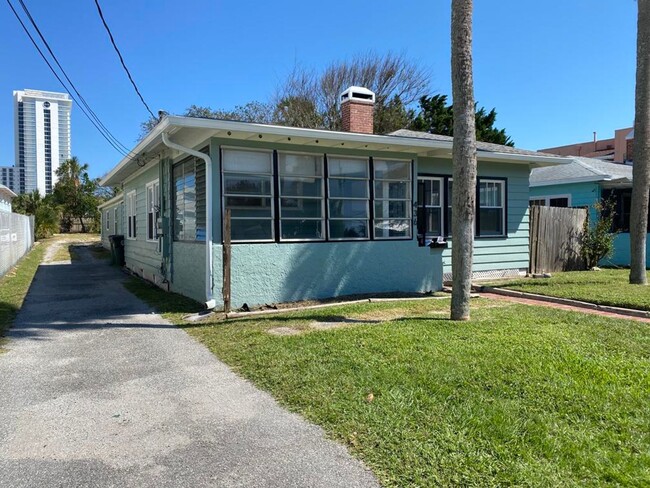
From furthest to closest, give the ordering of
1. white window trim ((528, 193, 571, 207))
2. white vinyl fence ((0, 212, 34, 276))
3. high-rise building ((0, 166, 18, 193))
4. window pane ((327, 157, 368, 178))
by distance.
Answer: high-rise building ((0, 166, 18, 193)), white window trim ((528, 193, 571, 207)), white vinyl fence ((0, 212, 34, 276)), window pane ((327, 157, 368, 178))

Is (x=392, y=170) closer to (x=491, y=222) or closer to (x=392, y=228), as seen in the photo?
(x=392, y=228)

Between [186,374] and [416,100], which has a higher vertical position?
[416,100]

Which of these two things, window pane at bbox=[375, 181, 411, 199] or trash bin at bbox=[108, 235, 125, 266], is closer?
window pane at bbox=[375, 181, 411, 199]

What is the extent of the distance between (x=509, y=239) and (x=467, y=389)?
9.16 m

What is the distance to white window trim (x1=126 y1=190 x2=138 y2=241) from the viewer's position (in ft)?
48.9

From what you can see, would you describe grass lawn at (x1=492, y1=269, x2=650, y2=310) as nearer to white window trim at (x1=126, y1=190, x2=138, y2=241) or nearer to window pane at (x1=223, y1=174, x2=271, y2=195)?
window pane at (x1=223, y1=174, x2=271, y2=195)

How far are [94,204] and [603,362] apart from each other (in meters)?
42.9

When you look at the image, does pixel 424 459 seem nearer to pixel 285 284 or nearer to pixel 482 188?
pixel 285 284

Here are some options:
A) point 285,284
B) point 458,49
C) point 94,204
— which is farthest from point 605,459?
point 94,204

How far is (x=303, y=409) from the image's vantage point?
3.95m

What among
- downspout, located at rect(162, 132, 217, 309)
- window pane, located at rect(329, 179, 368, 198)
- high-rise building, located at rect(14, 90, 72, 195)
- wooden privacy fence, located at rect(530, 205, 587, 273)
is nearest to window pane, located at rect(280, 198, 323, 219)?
window pane, located at rect(329, 179, 368, 198)

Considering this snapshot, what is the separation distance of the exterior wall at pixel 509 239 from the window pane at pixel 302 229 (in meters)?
3.80

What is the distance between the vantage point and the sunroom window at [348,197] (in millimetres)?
9406

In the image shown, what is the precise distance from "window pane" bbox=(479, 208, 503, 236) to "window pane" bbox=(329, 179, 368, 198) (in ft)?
13.3
